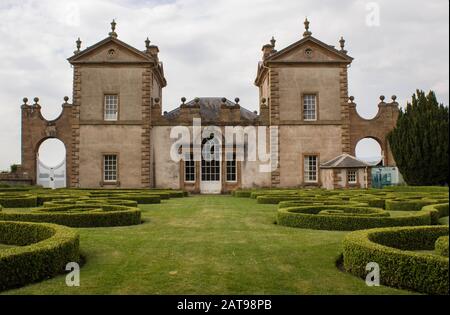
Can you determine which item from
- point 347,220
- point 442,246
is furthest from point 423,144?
point 442,246

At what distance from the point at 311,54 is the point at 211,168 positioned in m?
10.8

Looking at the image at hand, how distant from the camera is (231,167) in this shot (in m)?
32.5

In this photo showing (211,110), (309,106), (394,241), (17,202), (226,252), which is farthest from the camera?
(211,110)

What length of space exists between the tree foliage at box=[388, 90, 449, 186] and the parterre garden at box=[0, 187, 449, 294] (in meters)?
16.1

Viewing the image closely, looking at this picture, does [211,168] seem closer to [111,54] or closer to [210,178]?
[210,178]

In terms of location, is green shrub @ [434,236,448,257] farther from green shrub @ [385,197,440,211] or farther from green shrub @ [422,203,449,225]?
green shrub @ [385,197,440,211]

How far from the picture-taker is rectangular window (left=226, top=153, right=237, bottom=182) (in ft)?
106

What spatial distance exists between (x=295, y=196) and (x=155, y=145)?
14585mm

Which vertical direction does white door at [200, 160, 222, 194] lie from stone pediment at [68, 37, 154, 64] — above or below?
below

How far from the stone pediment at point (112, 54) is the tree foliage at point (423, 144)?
1780cm

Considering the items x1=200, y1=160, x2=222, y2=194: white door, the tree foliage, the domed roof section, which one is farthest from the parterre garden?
the domed roof section

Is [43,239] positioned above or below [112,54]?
below

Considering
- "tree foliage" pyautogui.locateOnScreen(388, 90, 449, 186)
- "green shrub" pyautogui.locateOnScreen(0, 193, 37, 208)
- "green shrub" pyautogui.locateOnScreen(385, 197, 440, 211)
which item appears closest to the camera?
"green shrub" pyautogui.locateOnScreen(385, 197, 440, 211)
